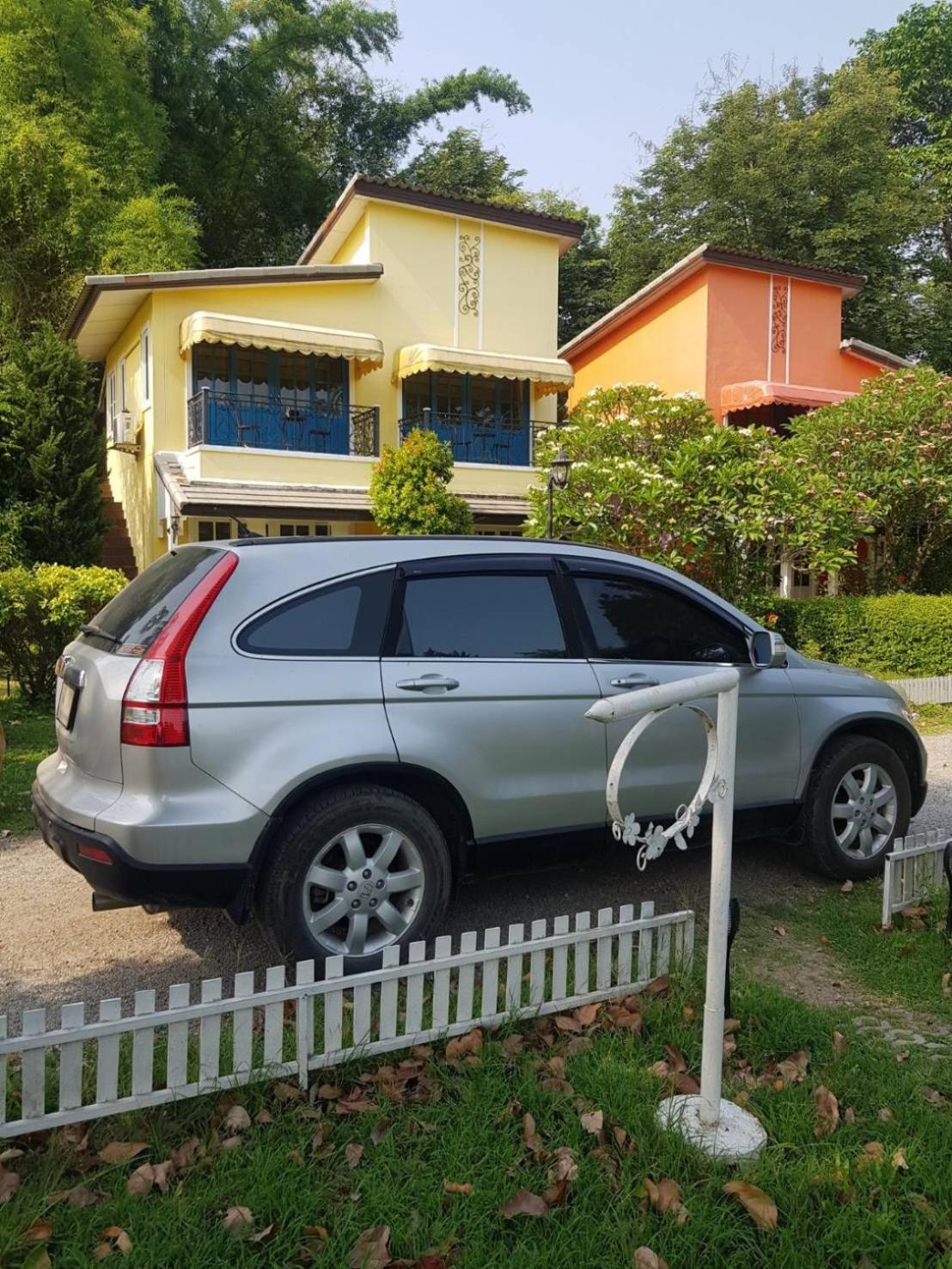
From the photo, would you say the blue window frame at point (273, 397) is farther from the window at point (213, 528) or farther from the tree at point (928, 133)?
the tree at point (928, 133)

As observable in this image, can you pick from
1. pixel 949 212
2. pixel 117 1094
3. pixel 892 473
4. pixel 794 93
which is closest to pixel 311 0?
pixel 794 93

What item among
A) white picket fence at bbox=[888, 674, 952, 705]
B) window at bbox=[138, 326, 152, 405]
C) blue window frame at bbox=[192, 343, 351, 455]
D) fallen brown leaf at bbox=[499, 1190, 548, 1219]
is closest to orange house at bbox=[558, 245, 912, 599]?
white picket fence at bbox=[888, 674, 952, 705]

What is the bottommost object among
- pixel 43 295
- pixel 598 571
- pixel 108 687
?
pixel 108 687

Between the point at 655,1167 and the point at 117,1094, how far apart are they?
1571 millimetres

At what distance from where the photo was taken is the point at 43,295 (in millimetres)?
19734

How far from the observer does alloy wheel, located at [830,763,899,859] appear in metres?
4.97

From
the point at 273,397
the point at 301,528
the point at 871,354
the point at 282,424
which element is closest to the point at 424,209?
the point at 273,397

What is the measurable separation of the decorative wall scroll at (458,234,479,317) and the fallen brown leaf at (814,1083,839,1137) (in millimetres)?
17523

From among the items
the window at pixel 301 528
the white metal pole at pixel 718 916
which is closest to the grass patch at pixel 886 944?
the white metal pole at pixel 718 916

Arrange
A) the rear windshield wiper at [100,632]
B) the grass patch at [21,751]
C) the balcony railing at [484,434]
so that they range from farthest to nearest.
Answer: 1. the balcony railing at [484,434]
2. the grass patch at [21,751]
3. the rear windshield wiper at [100,632]

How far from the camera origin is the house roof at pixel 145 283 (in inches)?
604

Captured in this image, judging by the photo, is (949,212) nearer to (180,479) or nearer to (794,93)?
(794,93)

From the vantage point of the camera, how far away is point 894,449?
14.0 metres

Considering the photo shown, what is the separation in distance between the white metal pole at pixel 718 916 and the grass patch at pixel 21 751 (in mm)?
4843
